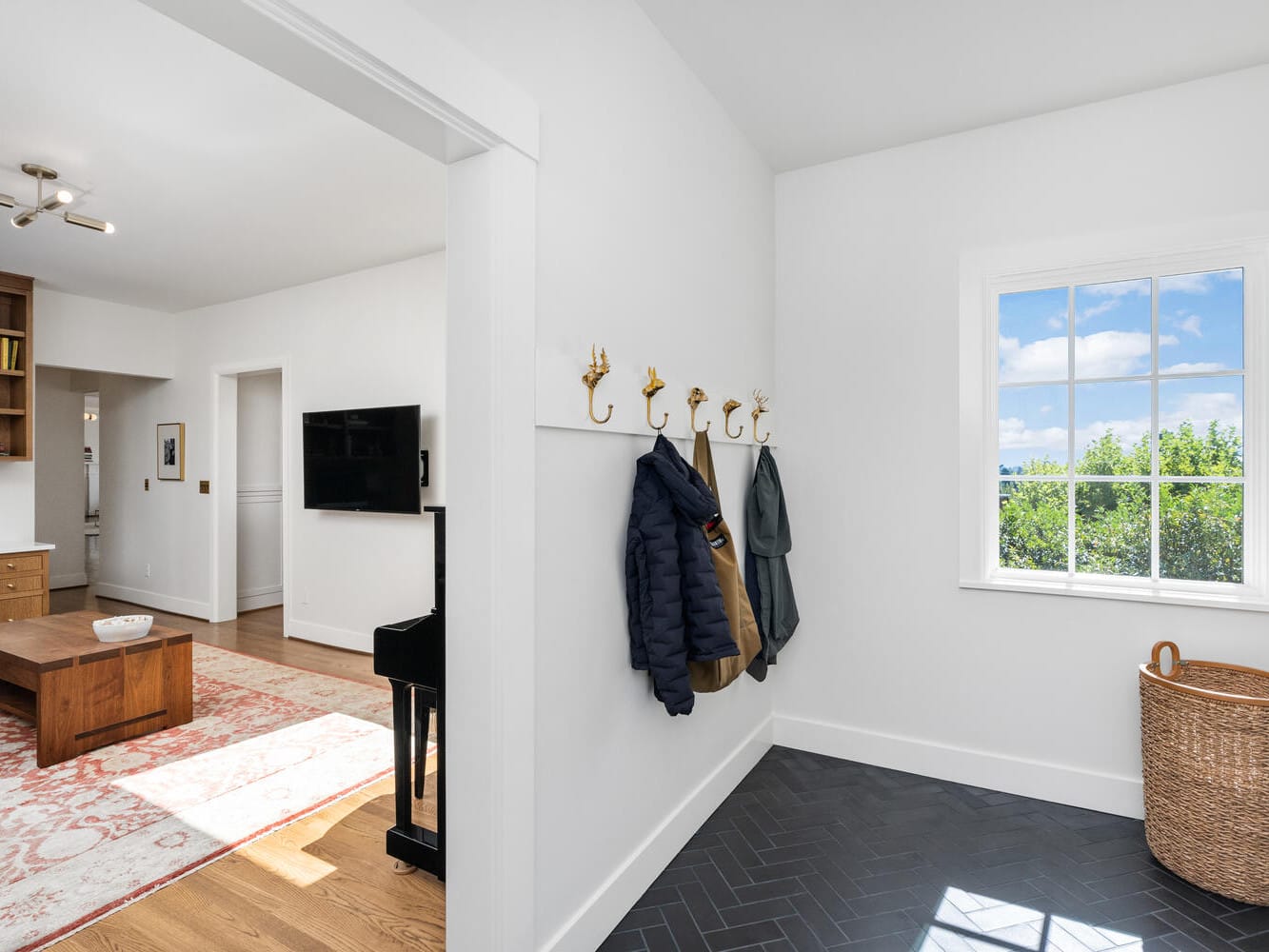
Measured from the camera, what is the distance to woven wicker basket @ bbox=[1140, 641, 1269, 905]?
194 centimetres

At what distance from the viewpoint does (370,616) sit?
4723mm

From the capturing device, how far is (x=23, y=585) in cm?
470

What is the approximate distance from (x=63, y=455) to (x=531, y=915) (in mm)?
7992

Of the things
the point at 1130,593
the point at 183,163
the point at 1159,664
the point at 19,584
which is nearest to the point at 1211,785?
the point at 1159,664

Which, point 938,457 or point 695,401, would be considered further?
point 938,457

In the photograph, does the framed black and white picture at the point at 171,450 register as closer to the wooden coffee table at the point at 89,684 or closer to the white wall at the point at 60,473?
the white wall at the point at 60,473

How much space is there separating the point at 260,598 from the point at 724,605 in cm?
569

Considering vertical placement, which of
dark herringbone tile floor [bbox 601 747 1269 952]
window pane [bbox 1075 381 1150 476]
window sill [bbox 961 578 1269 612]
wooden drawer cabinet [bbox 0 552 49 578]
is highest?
window pane [bbox 1075 381 1150 476]

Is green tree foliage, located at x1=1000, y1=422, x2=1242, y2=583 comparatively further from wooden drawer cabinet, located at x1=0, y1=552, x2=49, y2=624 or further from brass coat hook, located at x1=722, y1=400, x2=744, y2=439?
wooden drawer cabinet, located at x1=0, y1=552, x2=49, y2=624

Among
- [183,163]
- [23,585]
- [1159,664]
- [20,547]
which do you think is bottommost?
[23,585]

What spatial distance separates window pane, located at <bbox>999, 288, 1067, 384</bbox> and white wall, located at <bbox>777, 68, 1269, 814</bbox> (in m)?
0.21

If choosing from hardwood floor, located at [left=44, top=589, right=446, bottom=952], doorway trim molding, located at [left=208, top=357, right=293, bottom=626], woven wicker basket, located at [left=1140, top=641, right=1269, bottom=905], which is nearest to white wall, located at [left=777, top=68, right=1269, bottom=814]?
woven wicker basket, located at [left=1140, top=641, right=1269, bottom=905]

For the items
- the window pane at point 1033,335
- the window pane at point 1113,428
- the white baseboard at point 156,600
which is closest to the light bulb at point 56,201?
the white baseboard at point 156,600

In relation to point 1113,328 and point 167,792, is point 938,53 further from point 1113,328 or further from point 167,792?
point 167,792
